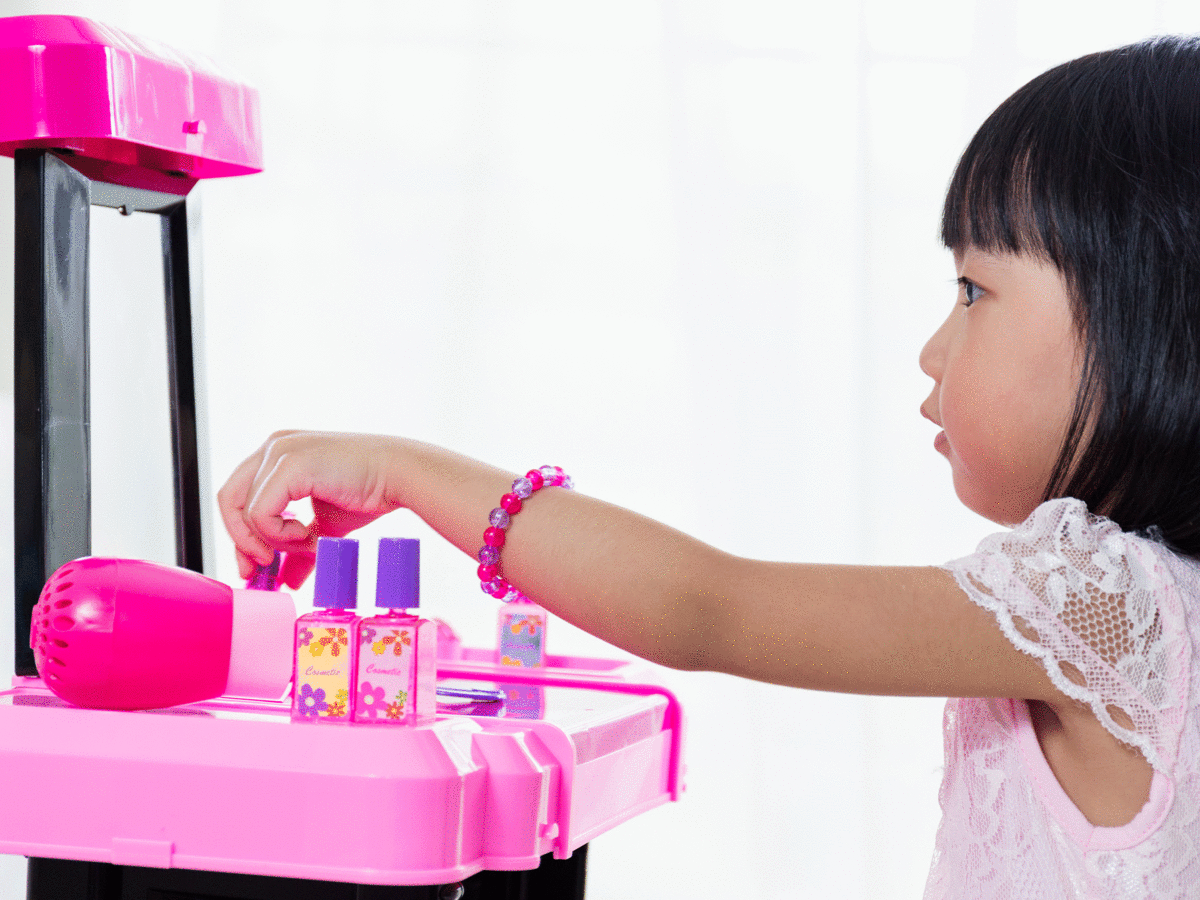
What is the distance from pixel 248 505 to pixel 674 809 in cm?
104

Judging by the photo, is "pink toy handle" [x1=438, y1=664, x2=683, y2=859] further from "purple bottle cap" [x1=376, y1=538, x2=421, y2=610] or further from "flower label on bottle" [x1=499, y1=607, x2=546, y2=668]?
"purple bottle cap" [x1=376, y1=538, x2=421, y2=610]

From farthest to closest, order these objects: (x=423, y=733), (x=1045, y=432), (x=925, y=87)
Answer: (x=925, y=87), (x=1045, y=432), (x=423, y=733)

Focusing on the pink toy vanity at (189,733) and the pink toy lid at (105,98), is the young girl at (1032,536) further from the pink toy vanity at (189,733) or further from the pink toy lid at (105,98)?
the pink toy lid at (105,98)

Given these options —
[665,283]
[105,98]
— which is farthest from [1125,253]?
[665,283]

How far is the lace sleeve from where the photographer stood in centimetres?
55

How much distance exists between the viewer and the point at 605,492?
1.55 metres

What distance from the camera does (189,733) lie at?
49 centimetres

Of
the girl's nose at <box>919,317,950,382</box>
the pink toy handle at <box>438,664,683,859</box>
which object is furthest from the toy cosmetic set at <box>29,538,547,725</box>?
the girl's nose at <box>919,317,950,382</box>

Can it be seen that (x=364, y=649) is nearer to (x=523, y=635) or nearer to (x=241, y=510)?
(x=241, y=510)

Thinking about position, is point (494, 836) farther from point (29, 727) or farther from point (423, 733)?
point (29, 727)

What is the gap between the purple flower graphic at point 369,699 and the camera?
540mm

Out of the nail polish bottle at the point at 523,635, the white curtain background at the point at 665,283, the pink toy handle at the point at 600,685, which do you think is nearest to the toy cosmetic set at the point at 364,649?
the pink toy handle at the point at 600,685

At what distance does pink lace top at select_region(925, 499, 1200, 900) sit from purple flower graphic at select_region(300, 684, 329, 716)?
11.0 inches

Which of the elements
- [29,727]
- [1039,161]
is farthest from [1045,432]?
[29,727]
